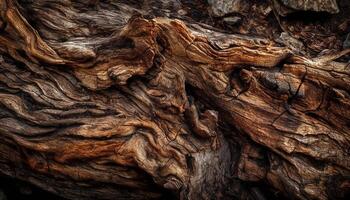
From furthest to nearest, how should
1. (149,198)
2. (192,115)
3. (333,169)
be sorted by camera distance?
(149,198) < (192,115) < (333,169)

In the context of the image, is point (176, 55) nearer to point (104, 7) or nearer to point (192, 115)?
point (192, 115)

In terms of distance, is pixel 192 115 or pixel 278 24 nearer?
pixel 192 115

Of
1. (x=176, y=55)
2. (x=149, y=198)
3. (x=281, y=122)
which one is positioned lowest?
(x=149, y=198)

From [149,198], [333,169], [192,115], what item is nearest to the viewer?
[333,169]

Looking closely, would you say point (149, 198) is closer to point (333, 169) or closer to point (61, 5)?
point (333, 169)

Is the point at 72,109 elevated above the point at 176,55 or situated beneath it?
situated beneath

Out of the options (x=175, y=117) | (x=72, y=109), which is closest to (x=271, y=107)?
(x=175, y=117)
